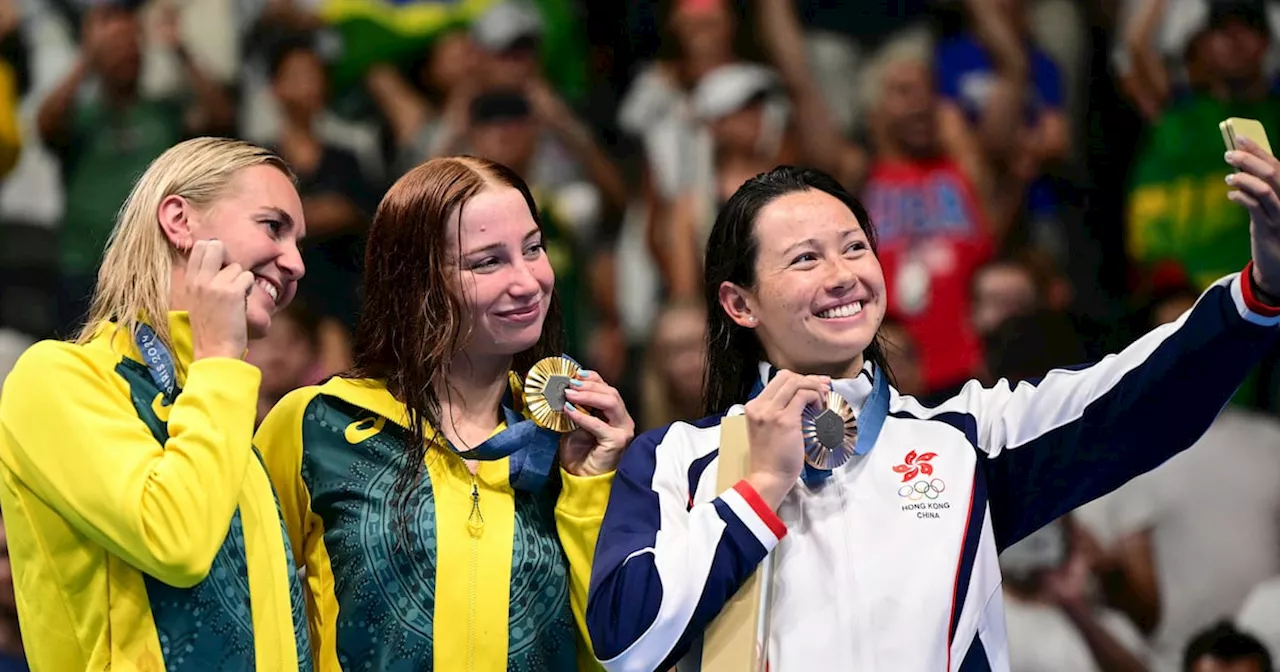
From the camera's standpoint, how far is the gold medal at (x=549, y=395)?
298cm

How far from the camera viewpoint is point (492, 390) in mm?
3195

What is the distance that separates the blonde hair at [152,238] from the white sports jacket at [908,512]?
35.5 inches

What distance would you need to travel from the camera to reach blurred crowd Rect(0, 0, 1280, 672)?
21.0ft

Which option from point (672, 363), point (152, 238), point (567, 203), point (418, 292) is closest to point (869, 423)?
point (418, 292)

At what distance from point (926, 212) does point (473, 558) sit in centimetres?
419

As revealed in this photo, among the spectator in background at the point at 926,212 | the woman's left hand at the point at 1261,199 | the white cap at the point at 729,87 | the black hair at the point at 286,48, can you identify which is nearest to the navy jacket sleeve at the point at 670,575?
the woman's left hand at the point at 1261,199

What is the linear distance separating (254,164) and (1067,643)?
425cm

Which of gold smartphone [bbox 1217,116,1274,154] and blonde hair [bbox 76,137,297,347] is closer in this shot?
gold smartphone [bbox 1217,116,1274,154]

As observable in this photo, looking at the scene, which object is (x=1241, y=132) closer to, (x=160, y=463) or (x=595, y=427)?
(x=595, y=427)

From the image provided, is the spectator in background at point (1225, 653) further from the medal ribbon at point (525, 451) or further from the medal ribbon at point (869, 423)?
the medal ribbon at point (525, 451)

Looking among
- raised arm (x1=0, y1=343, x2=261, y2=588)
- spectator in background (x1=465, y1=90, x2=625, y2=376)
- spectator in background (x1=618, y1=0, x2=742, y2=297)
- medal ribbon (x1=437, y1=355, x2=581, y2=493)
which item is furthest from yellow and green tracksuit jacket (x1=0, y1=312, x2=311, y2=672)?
spectator in background (x1=618, y1=0, x2=742, y2=297)

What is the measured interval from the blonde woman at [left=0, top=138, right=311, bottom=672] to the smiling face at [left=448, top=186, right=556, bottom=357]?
0.35m

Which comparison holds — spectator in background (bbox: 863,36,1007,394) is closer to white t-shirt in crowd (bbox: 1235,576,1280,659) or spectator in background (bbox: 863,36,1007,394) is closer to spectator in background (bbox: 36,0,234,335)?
white t-shirt in crowd (bbox: 1235,576,1280,659)

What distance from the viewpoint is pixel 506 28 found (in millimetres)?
7148
